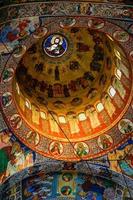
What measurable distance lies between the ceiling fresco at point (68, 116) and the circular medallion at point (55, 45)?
0.04m

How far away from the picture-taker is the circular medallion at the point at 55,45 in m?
18.5

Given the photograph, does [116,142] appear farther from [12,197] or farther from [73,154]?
[12,197]

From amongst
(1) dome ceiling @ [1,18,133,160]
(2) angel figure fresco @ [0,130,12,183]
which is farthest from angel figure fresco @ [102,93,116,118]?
(2) angel figure fresco @ [0,130,12,183]

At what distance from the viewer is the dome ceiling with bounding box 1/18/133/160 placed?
680 inches

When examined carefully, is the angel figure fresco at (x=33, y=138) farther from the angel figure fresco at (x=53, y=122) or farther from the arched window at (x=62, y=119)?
the arched window at (x=62, y=119)

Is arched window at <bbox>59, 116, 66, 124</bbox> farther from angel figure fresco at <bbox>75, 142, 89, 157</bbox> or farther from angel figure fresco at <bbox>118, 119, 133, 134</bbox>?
angel figure fresco at <bbox>118, 119, 133, 134</bbox>

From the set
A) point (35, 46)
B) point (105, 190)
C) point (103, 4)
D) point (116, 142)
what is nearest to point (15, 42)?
point (103, 4)

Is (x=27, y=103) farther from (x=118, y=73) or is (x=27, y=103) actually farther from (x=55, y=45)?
(x=118, y=73)

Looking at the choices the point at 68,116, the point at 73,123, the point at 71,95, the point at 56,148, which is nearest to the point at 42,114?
the point at 68,116

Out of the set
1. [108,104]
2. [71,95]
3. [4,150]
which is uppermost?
[71,95]

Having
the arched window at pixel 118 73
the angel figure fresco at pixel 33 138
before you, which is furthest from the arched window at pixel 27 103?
the arched window at pixel 118 73

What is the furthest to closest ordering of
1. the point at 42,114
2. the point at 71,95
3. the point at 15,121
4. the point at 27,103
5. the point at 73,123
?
1. the point at 71,95
2. the point at 73,123
3. the point at 42,114
4. the point at 27,103
5. the point at 15,121

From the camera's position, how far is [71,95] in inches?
753

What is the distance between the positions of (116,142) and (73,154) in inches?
60.4
